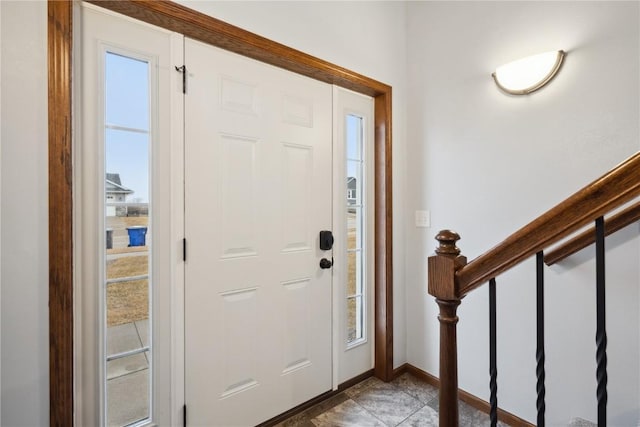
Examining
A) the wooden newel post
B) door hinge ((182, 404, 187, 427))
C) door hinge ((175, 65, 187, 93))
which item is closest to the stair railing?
the wooden newel post

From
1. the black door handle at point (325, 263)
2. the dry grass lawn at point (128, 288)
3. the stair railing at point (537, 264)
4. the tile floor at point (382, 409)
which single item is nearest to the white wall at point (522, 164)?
the tile floor at point (382, 409)

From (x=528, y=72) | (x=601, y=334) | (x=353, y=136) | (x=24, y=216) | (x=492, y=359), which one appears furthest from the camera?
(x=353, y=136)

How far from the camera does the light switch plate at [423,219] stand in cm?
213

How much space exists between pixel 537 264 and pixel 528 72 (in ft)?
4.44

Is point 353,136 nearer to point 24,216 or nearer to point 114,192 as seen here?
point 114,192

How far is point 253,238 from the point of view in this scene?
64.4 inches

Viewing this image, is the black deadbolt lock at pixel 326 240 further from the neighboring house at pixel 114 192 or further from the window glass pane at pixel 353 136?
the neighboring house at pixel 114 192

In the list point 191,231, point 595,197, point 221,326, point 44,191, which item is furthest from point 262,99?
point 595,197

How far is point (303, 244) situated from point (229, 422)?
3.25 ft

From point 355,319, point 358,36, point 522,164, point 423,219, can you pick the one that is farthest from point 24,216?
point 522,164

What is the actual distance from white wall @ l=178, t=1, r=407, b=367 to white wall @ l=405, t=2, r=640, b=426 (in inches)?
3.1

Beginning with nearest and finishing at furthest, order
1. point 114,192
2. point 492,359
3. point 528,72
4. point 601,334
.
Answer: point 601,334 < point 492,359 < point 114,192 < point 528,72

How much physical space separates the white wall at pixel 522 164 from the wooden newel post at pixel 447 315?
1.08m

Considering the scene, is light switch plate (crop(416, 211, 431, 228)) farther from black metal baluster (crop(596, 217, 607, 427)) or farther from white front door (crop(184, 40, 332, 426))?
black metal baluster (crop(596, 217, 607, 427))
